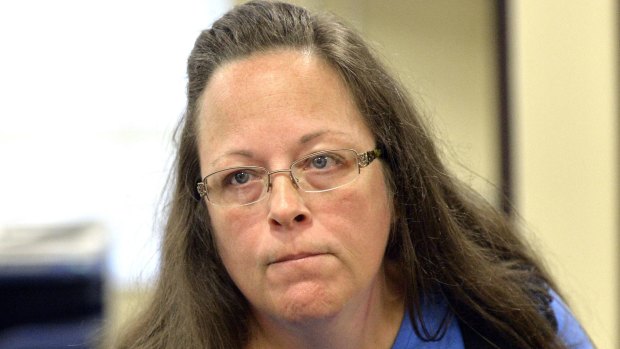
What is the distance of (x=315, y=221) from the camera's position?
4.25 ft

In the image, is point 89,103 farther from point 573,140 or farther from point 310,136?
point 310,136

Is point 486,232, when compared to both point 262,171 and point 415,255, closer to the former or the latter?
point 415,255

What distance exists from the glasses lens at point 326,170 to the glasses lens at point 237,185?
0.19 feet

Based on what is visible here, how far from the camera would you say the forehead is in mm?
1309

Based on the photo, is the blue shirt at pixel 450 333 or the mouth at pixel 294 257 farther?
the blue shirt at pixel 450 333

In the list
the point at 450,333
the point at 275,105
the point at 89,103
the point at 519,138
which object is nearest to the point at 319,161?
the point at 275,105

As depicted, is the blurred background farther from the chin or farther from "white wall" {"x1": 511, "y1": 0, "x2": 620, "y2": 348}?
the chin

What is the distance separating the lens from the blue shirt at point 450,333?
1.48 metres

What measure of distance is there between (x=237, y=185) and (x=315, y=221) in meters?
0.14

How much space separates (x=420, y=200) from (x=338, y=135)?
0.76ft

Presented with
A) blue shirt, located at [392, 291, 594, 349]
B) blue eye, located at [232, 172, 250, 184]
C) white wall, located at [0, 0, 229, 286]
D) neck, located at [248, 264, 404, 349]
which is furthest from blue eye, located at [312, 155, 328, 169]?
white wall, located at [0, 0, 229, 286]

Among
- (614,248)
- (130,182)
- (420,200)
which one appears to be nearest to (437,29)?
(614,248)

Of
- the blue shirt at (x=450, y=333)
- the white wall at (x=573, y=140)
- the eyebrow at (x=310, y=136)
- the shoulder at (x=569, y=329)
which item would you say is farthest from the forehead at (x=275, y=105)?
the white wall at (x=573, y=140)

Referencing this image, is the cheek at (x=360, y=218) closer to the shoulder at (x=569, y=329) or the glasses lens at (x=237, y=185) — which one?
the glasses lens at (x=237, y=185)
